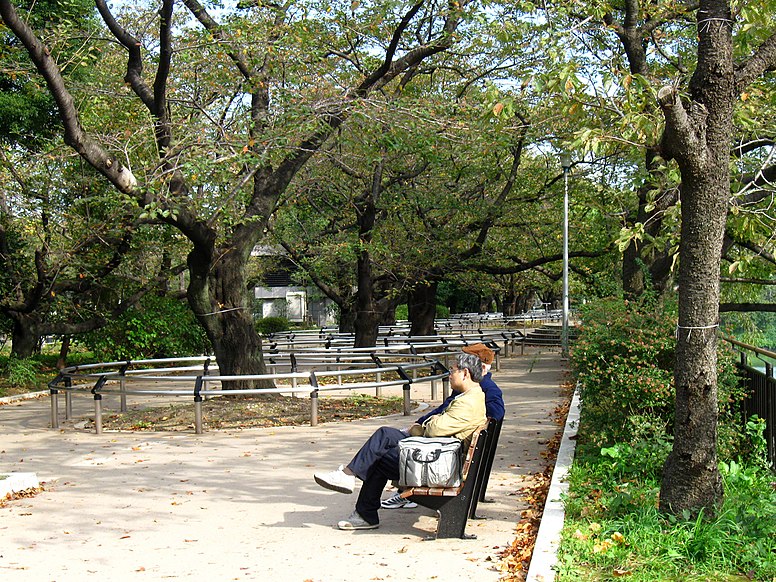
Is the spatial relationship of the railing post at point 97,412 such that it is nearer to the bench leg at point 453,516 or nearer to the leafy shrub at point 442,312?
the bench leg at point 453,516

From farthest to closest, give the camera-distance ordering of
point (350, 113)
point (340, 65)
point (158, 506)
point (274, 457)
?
point (340, 65), point (350, 113), point (274, 457), point (158, 506)

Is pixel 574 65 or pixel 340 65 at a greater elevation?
pixel 340 65

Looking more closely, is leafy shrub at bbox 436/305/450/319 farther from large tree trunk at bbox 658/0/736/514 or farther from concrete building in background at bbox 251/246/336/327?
large tree trunk at bbox 658/0/736/514

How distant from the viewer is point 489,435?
288 inches

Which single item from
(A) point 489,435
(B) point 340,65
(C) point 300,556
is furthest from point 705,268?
(B) point 340,65

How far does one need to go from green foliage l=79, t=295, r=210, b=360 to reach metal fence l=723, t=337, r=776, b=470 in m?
16.4

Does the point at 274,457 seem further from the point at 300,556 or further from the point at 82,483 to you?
the point at 300,556

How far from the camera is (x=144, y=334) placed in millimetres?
22672

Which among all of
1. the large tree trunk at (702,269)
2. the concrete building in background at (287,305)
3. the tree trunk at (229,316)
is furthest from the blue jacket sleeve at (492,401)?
the concrete building in background at (287,305)

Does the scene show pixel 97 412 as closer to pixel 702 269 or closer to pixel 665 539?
pixel 665 539

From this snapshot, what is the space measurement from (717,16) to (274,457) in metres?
6.75

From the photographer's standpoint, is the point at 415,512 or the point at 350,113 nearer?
the point at 415,512

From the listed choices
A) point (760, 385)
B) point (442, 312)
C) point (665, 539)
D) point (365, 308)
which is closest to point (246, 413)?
point (760, 385)

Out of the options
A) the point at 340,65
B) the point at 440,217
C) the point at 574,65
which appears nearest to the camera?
the point at 574,65
